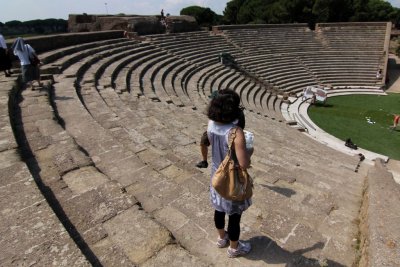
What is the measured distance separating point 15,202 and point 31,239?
1.98 ft

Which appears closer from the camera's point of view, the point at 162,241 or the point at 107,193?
the point at 162,241

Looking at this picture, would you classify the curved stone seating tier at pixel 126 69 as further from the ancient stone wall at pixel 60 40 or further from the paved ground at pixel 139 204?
the paved ground at pixel 139 204

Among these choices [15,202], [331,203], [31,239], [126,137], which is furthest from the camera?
[126,137]

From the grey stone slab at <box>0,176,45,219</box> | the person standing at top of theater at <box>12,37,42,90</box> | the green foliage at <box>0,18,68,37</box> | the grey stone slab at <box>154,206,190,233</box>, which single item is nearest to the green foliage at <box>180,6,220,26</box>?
the green foliage at <box>0,18,68,37</box>

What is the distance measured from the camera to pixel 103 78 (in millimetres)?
10109

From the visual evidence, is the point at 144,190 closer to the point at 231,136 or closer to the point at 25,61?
the point at 231,136

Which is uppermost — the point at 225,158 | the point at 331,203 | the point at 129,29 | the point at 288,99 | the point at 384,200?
the point at 129,29

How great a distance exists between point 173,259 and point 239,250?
2.02 feet

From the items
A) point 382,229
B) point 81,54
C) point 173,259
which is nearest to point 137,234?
point 173,259

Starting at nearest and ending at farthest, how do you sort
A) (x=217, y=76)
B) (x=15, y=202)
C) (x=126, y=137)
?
(x=15, y=202), (x=126, y=137), (x=217, y=76)

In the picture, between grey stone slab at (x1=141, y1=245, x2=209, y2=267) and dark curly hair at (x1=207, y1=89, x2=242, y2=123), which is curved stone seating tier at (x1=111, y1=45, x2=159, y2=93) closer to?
dark curly hair at (x1=207, y1=89, x2=242, y2=123)

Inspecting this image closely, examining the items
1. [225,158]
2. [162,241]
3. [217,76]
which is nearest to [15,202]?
[162,241]

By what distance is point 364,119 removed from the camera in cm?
1496

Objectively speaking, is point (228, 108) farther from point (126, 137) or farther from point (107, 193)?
point (126, 137)
